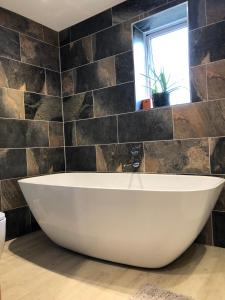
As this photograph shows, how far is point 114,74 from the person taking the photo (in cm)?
262

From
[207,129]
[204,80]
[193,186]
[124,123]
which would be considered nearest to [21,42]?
[124,123]

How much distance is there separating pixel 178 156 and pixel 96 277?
1.17 meters

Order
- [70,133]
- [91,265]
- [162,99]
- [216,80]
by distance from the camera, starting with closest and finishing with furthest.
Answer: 1. [91,265]
2. [216,80]
3. [162,99]
4. [70,133]

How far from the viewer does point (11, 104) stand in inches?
100

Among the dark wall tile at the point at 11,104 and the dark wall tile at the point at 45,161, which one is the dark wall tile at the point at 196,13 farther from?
the dark wall tile at the point at 45,161

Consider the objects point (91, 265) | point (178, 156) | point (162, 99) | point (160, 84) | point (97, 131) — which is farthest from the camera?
point (97, 131)

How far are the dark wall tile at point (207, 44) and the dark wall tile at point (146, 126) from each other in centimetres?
49

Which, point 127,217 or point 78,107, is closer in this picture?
point 127,217

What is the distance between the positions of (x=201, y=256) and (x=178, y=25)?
211cm

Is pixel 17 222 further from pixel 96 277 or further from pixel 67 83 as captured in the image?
pixel 67 83

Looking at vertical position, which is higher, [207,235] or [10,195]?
[10,195]

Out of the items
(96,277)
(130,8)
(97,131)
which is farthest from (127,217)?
(130,8)

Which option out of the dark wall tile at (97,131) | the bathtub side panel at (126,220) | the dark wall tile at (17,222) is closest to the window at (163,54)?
the dark wall tile at (97,131)

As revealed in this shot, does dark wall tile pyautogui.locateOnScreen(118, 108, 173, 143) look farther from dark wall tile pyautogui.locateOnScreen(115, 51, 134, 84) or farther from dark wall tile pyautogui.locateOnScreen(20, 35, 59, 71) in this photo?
dark wall tile pyautogui.locateOnScreen(20, 35, 59, 71)
